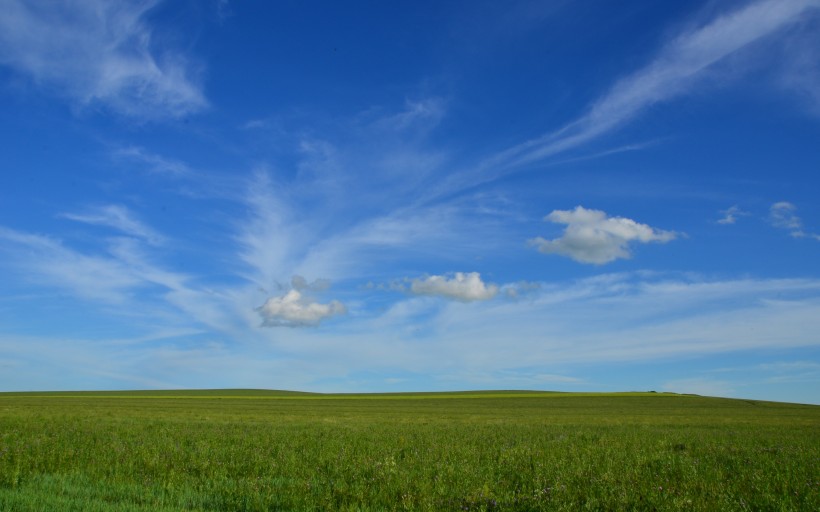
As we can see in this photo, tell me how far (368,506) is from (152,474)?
17.5 feet

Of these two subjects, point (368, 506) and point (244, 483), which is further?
point (244, 483)

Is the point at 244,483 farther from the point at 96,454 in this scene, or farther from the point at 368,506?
the point at 96,454

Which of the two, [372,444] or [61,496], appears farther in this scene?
[372,444]

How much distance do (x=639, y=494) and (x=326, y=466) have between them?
22.3ft

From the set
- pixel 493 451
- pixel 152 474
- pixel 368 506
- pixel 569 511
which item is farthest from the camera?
pixel 493 451

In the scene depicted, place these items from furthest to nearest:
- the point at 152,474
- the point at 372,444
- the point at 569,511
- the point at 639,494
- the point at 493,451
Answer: the point at 372,444, the point at 493,451, the point at 152,474, the point at 639,494, the point at 569,511

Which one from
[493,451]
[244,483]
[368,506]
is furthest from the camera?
[493,451]

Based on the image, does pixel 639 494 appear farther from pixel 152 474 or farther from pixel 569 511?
pixel 152 474

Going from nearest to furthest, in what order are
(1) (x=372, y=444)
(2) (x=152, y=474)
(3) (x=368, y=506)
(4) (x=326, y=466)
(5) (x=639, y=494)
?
(3) (x=368, y=506), (5) (x=639, y=494), (2) (x=152, y=474), (4) (x=326, y=466), (1) (x=372, y=444)

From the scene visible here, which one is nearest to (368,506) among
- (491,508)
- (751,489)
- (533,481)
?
(491,508)

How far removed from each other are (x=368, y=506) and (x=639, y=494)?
187 inches

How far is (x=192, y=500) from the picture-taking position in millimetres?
9133

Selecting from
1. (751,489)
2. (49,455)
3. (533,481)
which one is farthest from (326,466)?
(751,489)

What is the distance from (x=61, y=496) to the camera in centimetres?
909
